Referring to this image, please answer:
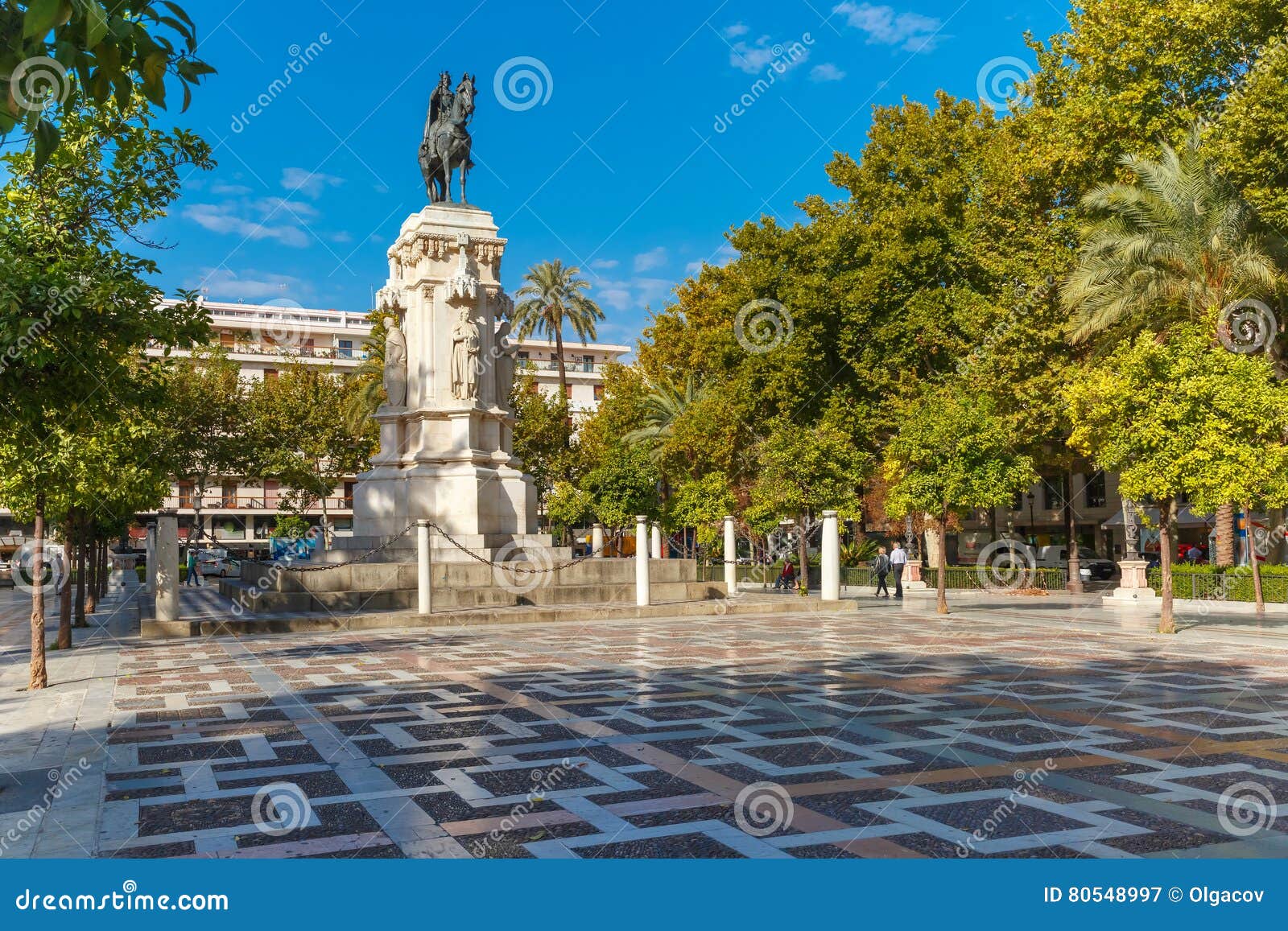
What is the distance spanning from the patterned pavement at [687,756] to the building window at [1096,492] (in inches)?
1628

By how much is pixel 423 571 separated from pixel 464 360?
5327 mm

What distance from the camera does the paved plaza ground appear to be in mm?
5062

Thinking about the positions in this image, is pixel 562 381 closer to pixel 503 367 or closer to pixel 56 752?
pixel 503 367

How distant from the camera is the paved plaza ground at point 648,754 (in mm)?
5062

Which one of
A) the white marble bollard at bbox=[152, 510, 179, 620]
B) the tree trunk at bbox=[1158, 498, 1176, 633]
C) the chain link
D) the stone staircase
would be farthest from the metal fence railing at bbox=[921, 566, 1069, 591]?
the white marble bollard at bbox=[152, 510, 179, 620]

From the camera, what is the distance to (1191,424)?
16625 millimetres

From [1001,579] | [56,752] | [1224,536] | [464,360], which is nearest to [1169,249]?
[1224,536]

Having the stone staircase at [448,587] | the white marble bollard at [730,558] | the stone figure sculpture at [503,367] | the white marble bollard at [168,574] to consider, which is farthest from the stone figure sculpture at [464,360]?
the white marble bollard at [730,558]

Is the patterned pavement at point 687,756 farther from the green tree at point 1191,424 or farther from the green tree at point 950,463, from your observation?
the green tree at point 950,463

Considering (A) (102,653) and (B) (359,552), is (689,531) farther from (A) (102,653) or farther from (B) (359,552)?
(A) (102,653)

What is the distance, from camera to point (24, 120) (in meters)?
3.48

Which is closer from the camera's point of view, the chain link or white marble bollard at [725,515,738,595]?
the chain link

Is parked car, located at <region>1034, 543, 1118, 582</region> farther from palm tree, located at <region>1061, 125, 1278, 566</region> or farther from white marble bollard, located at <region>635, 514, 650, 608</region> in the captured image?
white marble bollard, located at <region>635, 514, 650, 608</region>

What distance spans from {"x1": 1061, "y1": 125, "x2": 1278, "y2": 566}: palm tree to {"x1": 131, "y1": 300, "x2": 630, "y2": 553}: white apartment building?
112 feet
